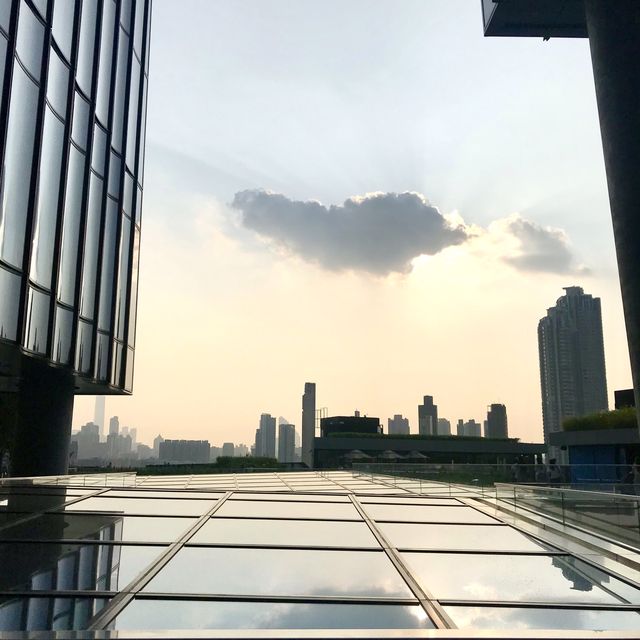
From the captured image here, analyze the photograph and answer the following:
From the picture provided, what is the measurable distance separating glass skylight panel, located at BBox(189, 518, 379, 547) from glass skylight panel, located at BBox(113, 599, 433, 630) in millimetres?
2851

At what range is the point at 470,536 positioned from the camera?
9.34 meters

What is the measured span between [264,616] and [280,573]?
1.48 m

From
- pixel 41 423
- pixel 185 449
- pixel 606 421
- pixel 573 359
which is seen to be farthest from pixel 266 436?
pixel 41 423

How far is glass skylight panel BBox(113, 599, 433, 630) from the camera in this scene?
494 centimetres

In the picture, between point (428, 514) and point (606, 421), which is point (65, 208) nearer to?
point (428, 514)

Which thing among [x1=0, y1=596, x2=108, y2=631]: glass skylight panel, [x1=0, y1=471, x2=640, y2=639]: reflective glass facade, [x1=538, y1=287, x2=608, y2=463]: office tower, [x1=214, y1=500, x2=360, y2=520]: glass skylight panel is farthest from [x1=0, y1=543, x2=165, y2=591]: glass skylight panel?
[x1=538, y1=287, x2=608, y2=463]: office tower

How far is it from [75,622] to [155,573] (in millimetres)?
1531

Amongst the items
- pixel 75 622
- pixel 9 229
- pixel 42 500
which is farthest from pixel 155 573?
pixel 9 229

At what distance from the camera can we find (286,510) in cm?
1198

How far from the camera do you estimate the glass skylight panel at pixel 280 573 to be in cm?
595

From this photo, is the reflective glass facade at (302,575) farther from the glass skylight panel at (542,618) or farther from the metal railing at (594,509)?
the metal railing at (594,509)

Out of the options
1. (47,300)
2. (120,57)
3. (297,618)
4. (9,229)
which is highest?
(120,57)

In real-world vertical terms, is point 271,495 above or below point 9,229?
below

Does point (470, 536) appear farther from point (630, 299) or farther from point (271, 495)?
point (271, 495)
